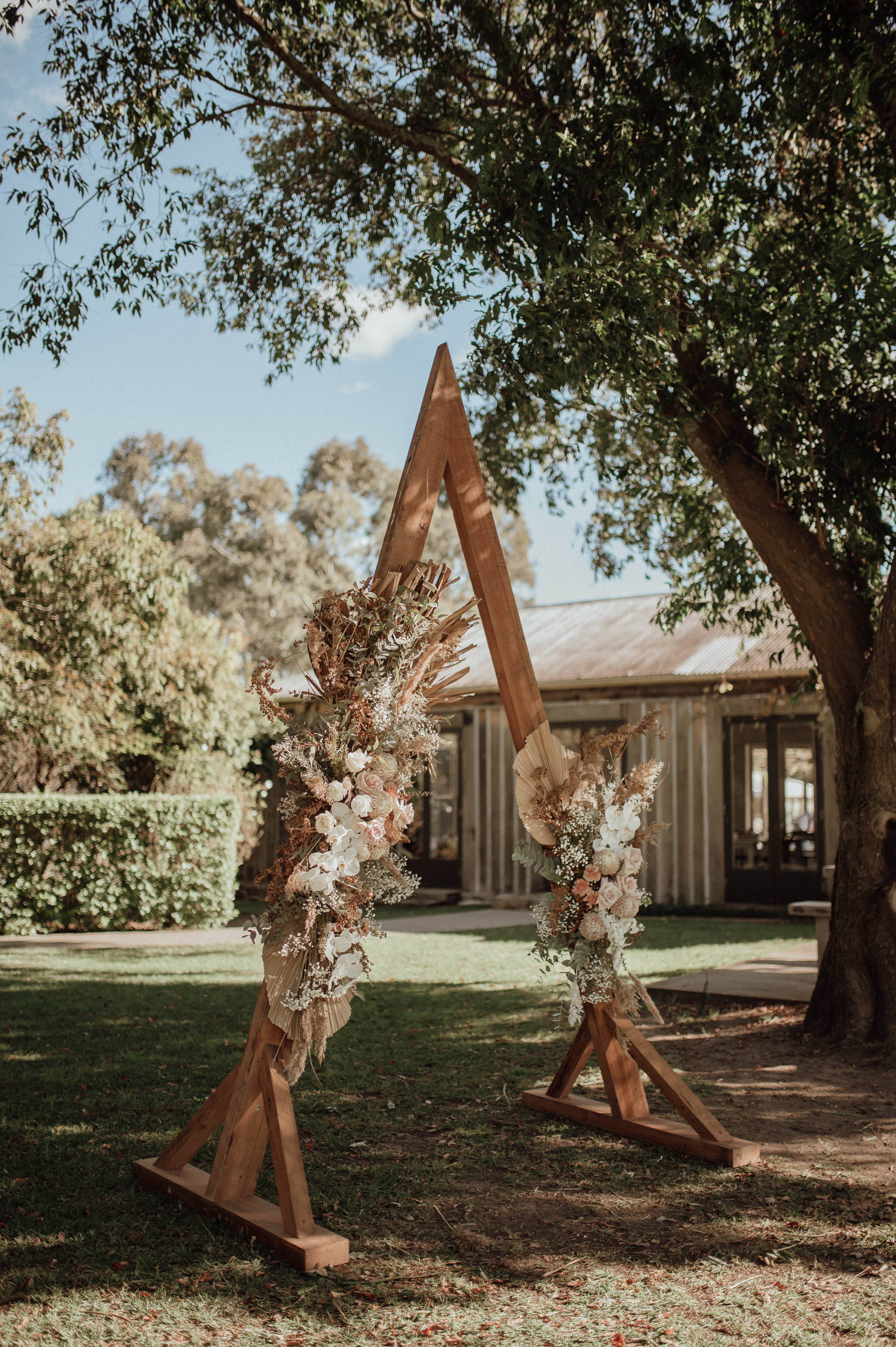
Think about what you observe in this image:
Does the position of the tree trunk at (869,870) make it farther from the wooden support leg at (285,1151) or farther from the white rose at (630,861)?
the wooden support leg at (285,1151)

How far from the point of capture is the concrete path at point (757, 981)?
277 inches

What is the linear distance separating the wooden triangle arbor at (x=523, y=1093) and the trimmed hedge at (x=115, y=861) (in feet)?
24.7

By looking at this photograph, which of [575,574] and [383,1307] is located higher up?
[575,574]

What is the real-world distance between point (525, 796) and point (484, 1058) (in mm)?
2125

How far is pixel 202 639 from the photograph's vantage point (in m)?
13.2

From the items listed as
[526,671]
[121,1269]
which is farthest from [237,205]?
[121,1269]

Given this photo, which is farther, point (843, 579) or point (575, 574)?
point (575, 574)

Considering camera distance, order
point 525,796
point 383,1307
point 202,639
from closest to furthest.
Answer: point 383,1307 → point 525,796 → point 202,639

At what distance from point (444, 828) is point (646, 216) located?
11.5 m

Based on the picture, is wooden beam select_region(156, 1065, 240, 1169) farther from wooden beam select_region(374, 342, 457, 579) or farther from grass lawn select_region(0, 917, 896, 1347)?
wooden beam select_region(374, 342, 457, 579)

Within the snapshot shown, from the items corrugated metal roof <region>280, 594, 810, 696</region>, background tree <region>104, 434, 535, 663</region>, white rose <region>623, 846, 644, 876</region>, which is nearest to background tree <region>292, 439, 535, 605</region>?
background tree <region>104, 434, 535, 663</region>

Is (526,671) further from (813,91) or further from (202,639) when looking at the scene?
(202,639)

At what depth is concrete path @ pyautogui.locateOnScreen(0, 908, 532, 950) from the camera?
10195mm

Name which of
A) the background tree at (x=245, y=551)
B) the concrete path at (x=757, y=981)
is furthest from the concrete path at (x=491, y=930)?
the background tree at (x=245, y=551)
